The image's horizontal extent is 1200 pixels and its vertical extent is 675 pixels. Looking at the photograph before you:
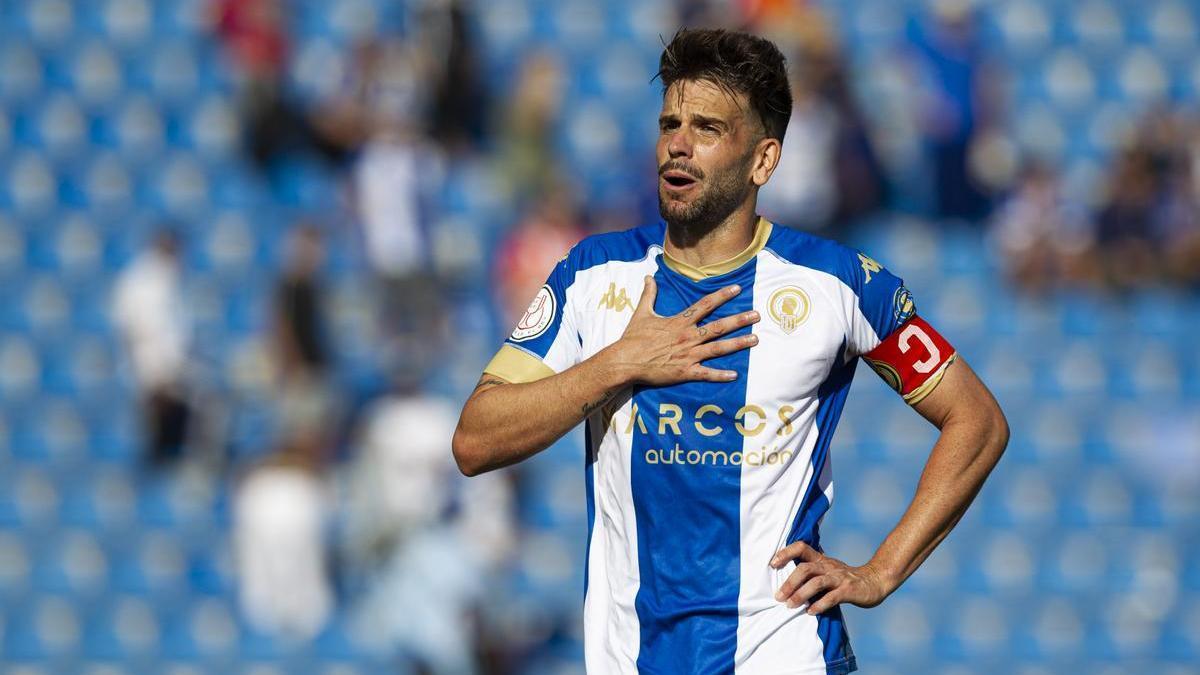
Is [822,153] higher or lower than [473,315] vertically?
higher

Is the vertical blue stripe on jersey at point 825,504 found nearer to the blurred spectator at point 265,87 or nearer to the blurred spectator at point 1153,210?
the blurred spectator at point 1153,210

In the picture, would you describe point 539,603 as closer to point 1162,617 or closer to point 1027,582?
point 1027,582

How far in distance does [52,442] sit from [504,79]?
4394mm

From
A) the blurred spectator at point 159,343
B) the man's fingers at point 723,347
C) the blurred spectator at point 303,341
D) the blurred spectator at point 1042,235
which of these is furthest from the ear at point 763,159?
the blurred spectator at point 1042,235

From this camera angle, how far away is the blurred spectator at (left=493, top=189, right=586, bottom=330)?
11.1 meters

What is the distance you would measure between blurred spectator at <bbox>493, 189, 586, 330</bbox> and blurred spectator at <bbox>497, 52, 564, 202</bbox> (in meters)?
0.61

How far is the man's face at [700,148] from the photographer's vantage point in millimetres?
3773

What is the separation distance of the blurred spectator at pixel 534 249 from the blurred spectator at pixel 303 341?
51.3 inches

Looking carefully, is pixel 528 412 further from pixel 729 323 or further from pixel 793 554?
pixel 793 554

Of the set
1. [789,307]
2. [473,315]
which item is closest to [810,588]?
[789,307]

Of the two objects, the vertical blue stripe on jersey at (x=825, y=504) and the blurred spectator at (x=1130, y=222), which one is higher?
the blurred spectator at (x=1130, y=222)

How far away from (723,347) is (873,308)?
40cm

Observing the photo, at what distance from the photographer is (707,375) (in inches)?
145

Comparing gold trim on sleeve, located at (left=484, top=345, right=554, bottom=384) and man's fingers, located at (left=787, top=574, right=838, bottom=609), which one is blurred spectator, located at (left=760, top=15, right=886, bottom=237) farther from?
man's fingers, located at (left=787, top=574, right=838, bottom=609)
